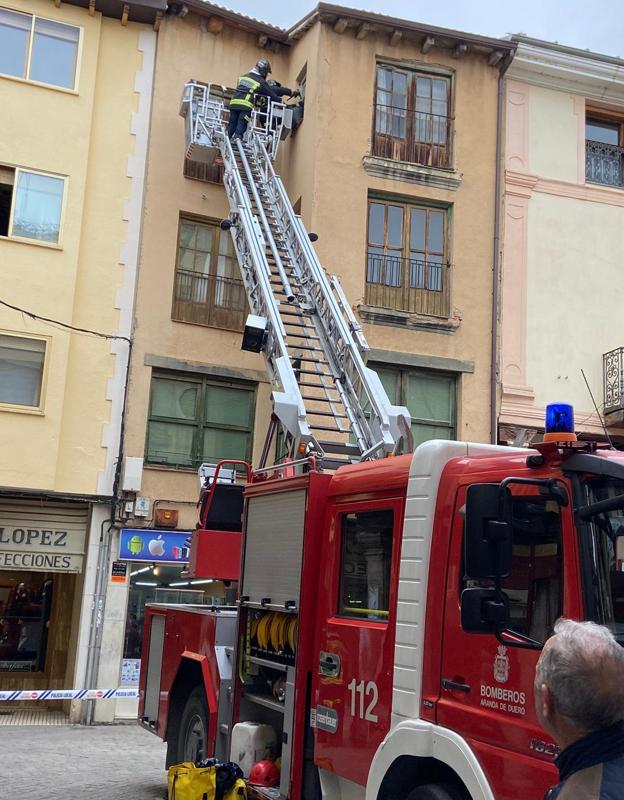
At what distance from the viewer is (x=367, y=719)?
5223 millimetres

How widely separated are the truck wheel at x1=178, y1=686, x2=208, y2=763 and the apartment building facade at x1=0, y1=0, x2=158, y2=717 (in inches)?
258

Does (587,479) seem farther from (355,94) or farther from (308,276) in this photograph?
(355,94)

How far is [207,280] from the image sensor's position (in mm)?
16047

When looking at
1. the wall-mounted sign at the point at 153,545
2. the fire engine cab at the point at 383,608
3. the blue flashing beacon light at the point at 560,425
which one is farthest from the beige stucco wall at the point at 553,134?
the blue flashing beacon light at the point at 560,425

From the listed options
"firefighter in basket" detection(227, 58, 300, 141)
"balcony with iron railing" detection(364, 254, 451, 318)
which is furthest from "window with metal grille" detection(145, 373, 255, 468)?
"firefighter in basket" detection(227, 58, 300, 141)

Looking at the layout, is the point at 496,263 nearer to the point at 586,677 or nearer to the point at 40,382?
the point at 40,382

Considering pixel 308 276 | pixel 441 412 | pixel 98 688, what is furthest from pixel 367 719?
pixel 441 412

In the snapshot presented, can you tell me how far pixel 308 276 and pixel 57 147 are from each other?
634 centimetres

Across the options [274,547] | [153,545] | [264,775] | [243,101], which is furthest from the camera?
[153,545]

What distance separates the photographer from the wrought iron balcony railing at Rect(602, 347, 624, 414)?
615 inches

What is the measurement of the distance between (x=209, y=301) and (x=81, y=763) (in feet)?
26.3

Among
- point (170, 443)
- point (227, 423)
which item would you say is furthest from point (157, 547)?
point (227, 423)

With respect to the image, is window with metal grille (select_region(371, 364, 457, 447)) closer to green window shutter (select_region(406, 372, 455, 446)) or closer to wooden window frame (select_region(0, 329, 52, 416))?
green window shutter (select_region(406, 372, 455, 446))

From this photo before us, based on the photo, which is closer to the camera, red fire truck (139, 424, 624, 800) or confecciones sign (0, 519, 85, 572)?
red fire truck (139, 424, 624, 800)
